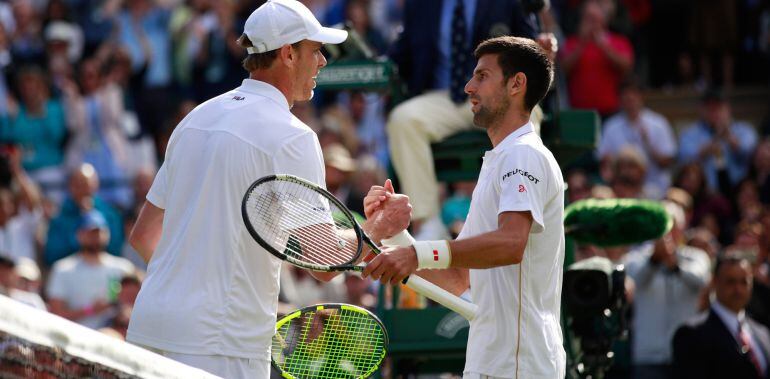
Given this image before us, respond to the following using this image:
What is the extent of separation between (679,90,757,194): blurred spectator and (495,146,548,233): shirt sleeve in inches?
366

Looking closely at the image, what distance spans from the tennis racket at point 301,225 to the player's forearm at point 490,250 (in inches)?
11.6

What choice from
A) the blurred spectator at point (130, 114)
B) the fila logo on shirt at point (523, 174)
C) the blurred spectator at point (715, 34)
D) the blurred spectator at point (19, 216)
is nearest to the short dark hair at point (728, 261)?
the fila logo on shirt at point (523, 174)

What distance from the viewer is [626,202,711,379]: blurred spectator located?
1054cm

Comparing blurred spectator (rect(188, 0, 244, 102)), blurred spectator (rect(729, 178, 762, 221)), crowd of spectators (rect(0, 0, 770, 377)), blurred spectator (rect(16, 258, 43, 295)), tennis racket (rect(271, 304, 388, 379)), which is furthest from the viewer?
blurred spectator (rect(188, 0, 244, 102))

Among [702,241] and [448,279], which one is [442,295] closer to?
[448,279]

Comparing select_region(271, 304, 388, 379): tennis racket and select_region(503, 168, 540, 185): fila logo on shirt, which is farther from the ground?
select_region(503, 168, 540, 185): fila logo on shirt

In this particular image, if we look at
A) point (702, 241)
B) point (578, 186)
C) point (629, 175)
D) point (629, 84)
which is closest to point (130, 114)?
point (578, 186)

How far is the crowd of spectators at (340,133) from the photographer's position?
10898mm

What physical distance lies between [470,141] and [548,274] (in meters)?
2.89

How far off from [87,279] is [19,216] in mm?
1682

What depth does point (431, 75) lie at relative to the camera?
8.44 metres

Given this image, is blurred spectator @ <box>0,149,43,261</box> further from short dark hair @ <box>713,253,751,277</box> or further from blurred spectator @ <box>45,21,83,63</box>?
short dark hair @ <box>713,253,751,277</box>

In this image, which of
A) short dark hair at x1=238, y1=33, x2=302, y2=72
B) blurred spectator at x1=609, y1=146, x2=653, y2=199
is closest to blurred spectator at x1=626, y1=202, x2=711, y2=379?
blurred spectator at x1=609, y1=146, x2=653, y2=199

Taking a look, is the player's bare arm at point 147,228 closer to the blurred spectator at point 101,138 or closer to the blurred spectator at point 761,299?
the blurred spectator at point 761,299
